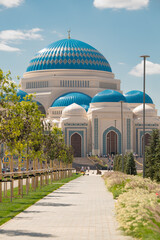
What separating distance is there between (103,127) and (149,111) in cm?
1022

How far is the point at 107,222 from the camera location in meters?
13.0

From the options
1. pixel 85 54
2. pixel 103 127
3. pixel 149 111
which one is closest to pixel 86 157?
pixel 103 127

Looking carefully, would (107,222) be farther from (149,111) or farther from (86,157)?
(149,111)

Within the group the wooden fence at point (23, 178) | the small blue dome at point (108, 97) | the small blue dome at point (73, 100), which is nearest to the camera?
the wooden fence at point (23, 178)

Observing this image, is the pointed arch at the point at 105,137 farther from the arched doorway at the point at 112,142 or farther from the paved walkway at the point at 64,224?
the paved walkway at the point at 64,224

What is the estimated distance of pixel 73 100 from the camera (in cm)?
9862

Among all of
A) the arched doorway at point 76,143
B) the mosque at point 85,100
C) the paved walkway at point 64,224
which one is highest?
the mosque at point 85,100

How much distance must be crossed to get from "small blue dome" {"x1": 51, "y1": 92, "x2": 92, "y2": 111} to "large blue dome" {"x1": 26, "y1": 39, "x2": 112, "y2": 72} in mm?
6972

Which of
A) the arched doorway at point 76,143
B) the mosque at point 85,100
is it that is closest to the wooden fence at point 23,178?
the arched doorway at point 76,143

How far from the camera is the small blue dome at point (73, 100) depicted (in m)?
98.3

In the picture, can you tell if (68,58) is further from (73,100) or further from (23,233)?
(23,233)

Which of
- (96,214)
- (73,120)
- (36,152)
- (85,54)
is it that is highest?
(85,54)

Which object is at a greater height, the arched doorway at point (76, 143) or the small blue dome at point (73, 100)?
the small blue dome at point (73, 100)

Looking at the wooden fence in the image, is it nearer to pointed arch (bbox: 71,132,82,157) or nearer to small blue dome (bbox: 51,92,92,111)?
pointed arch (bbox: 71,132,82,157)
